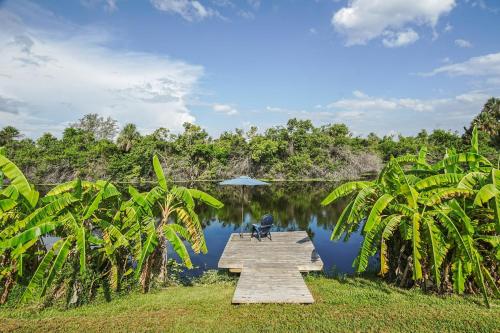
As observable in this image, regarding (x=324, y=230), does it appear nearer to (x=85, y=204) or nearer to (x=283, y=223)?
(x=283, y=223)

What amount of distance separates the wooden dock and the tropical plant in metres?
1.83

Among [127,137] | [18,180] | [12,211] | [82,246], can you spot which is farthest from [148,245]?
[127,137]

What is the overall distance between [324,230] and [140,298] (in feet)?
40.2

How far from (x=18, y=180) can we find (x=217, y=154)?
36.9 meters

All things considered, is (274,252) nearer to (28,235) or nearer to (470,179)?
(470,179)

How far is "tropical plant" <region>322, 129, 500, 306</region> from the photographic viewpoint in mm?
6797

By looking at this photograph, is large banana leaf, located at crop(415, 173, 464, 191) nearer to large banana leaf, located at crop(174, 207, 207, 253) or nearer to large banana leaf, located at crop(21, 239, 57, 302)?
large banana leaf, located at crop(174, 207, 207, 253)

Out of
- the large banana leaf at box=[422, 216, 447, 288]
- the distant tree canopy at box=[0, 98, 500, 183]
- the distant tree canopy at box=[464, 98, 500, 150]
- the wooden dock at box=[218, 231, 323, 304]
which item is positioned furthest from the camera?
the distant tree canopy at box=[0, 98, 500, 183]

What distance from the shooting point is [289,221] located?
20344 mm

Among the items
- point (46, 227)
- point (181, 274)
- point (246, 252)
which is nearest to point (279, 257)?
point (246, 252)

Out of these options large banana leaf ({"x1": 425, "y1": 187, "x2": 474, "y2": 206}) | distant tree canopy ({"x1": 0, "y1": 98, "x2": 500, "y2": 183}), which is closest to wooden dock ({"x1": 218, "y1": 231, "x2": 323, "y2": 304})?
large banana leaf ({"x1": 425, "y1": 187, "x2": 474, "y2": 206})

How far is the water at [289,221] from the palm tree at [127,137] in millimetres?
21247

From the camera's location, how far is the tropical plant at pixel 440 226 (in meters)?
6.80

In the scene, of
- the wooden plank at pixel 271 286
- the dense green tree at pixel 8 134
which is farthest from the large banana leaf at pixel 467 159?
the dense green tree at pixel 8 134
